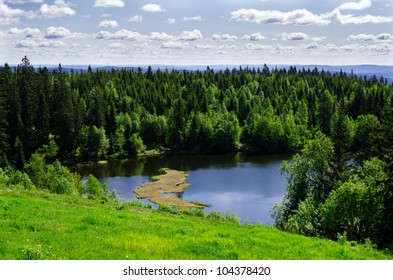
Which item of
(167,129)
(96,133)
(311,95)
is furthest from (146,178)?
(311,95)

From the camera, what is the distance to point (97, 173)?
91.1 meters

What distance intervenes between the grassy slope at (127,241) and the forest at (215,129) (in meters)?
11.0

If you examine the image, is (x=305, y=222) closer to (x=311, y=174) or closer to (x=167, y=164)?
(x=311, y=174)

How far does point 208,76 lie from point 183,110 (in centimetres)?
7328

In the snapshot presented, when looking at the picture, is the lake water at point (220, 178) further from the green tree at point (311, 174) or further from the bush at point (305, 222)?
the bush at point (305, 222)

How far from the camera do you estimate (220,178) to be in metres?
84.6

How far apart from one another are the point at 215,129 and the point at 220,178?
1442 inches

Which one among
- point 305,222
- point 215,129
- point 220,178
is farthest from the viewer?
point 215,129

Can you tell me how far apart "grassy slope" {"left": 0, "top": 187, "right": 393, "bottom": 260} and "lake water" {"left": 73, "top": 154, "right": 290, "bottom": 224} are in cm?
3569

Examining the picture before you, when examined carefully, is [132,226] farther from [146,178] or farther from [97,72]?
[97,72]

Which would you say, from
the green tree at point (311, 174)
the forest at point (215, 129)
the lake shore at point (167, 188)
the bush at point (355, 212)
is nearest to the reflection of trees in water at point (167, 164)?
the lake shore at point (167, 188)

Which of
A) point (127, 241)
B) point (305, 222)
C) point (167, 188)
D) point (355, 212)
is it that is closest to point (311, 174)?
point (305, 222)

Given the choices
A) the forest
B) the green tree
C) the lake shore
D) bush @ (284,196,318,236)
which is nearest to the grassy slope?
bush @ (284,196,318,236)

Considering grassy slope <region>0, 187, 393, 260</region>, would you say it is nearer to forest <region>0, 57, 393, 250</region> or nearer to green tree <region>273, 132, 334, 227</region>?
forest <region>0, 57, 393, 250</region>
